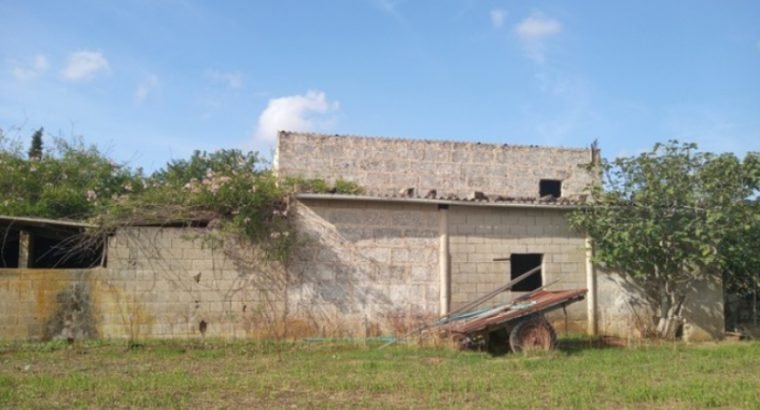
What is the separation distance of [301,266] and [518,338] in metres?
3.95

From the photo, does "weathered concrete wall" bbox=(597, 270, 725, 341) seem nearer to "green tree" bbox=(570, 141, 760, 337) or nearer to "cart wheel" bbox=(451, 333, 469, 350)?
"green tree" bbox=(570, 141, 760, 337)

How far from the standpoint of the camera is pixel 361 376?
8.42m

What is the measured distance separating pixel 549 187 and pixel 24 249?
43.9 feet

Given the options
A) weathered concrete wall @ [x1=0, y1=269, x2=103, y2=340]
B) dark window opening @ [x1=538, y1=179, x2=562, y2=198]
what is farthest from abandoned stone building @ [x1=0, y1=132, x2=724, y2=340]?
dark window opening @ [x1=538, y1=179, x2=562, y2=198]

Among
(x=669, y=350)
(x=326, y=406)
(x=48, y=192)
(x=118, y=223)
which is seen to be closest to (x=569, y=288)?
(x=669, y=350)

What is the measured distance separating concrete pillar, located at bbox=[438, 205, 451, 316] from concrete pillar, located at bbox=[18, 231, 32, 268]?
7.17 metres

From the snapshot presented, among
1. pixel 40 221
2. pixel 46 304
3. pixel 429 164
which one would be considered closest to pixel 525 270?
pixel 429 164

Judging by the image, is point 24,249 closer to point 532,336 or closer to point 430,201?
point 430,201

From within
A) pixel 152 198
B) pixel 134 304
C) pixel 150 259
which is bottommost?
pixel 134 304

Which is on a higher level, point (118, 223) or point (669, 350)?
point (118, 223)

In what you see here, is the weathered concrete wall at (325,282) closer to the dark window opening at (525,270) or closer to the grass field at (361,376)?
the dark window opening at (525,270)

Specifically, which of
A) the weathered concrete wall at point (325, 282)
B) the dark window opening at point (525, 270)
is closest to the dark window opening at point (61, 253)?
the weathered concrete wall at point (325, 282)

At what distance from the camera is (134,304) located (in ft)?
36.4

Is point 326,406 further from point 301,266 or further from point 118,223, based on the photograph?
point 118,223
